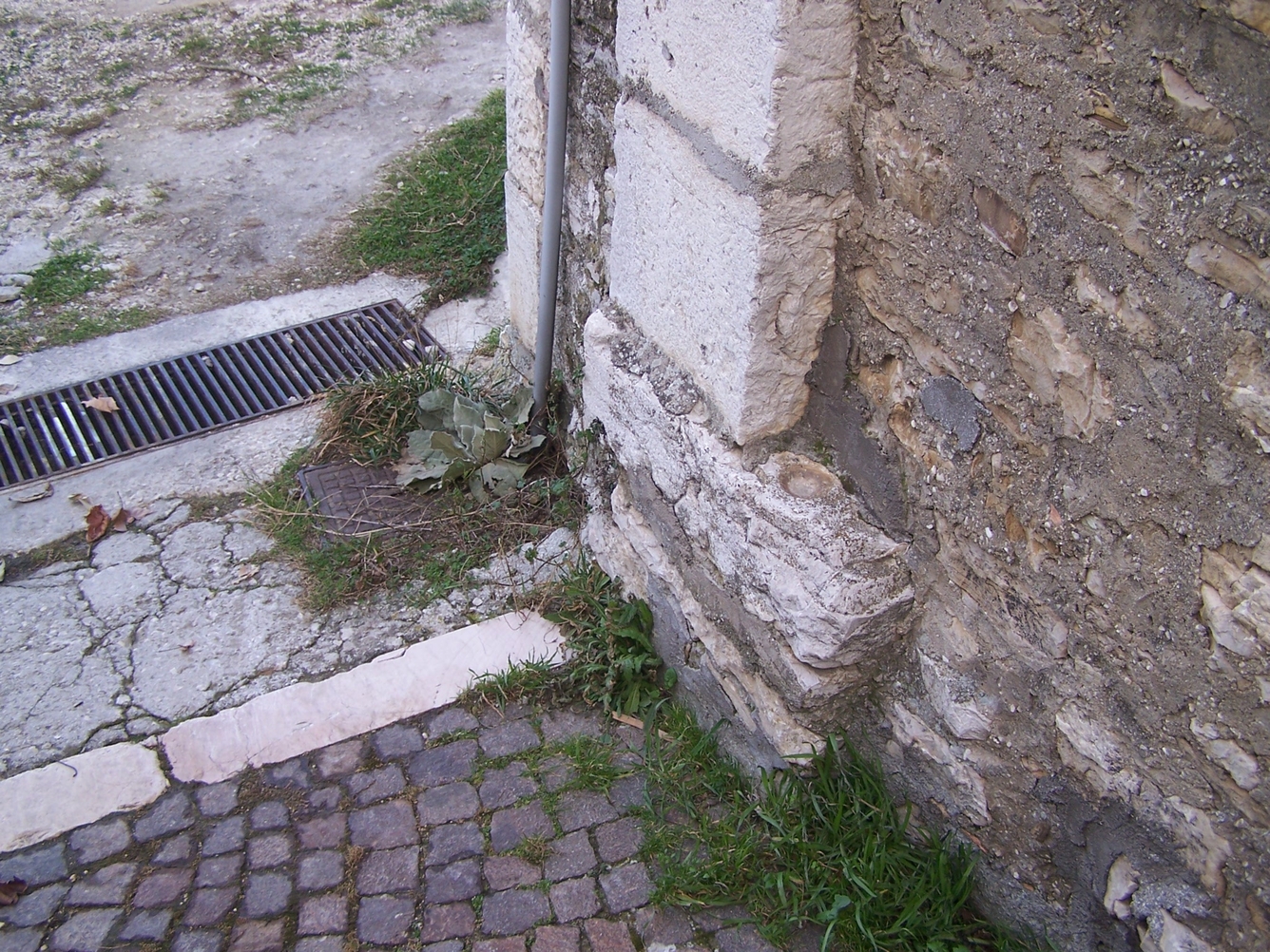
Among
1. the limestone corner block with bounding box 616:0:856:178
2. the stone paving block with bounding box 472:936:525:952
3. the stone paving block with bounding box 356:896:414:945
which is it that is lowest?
the stone paving block with bounding box 356:896:414:945

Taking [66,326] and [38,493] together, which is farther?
[66,326]

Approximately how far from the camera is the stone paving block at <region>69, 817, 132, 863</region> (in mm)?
2395

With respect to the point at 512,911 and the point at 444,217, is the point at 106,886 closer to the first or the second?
the point at 512,911

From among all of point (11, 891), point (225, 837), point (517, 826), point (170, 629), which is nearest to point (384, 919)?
point (517, 826)

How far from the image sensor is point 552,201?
115 inches

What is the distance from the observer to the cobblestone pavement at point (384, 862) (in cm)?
221

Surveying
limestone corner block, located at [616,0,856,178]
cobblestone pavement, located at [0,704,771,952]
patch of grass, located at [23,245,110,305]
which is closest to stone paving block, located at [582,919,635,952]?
cobblestone pavement, located at [0,704,771,952]

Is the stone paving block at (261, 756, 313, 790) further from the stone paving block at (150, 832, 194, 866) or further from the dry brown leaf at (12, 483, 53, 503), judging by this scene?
the dry brown leaf at (12, 483, 53, 503)

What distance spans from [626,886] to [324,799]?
80 cm

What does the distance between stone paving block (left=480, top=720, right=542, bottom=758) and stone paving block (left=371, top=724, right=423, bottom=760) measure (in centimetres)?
17

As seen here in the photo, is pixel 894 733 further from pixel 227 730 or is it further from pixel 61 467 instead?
pixel 61 467

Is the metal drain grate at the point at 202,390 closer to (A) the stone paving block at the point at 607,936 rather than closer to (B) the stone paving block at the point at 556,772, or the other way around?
(B) the stone paving block at the point at 556,772

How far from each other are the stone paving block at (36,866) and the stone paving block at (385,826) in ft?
2.18

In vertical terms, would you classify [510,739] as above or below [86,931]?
above
